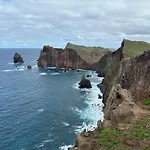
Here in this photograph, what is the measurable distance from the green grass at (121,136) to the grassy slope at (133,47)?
82.2 metres

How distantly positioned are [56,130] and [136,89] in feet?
93.9

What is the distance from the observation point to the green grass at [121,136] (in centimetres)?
2722

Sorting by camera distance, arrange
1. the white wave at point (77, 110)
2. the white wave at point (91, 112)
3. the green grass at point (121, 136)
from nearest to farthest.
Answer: the green grass at point (121, 136) < the white wave at point (91, 112) < the white wave at point (77, 110)

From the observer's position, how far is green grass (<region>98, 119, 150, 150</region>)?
2722 cm

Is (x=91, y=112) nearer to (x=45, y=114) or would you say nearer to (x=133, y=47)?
(x=45, y=114)

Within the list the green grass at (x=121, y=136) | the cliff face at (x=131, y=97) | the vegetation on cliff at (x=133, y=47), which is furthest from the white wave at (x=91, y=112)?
the green grass at (x=121, y=136)

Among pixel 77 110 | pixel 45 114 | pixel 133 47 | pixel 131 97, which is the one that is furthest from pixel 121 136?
pixel 133 47

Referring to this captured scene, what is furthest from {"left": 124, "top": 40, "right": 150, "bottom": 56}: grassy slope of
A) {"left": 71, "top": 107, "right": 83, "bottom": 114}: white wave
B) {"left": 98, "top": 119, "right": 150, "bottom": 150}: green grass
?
{"left": 98, "top": 119, "right": 150, "bottom": 150}: green grass

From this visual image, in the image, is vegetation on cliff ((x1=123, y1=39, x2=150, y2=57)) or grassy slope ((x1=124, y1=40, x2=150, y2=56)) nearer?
vegetation on cliff ((x1=123, y1=39, x2=150, y2=57))

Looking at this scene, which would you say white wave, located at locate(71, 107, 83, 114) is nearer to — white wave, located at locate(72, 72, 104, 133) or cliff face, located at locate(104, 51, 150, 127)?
white wave, located at locate(72, 72, 104, 133)

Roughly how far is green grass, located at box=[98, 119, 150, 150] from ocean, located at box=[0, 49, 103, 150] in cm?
2813

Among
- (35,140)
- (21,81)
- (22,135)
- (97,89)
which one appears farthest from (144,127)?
(21,81)

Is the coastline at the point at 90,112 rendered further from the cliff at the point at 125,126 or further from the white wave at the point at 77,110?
the cliff at the point at 125,126

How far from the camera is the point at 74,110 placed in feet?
282
